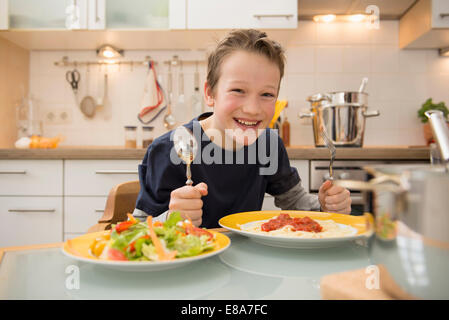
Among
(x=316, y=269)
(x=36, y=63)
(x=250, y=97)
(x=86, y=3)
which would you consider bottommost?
(x=316, y=269)

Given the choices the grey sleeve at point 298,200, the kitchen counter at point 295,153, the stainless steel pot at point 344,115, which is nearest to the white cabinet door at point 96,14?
the kitchen counter at point 295,153

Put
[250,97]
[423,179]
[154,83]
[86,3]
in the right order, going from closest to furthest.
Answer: [423,179] < [250,97] < [86,3] < [154,83]

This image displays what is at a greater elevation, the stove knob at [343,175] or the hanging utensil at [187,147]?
the hanging utensil at [187,147]

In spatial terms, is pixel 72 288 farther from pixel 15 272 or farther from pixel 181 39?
pixel 181 39

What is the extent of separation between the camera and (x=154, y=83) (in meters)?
2.35

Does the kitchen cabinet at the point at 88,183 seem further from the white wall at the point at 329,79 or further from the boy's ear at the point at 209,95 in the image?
the boy's ear at the point at 209,95

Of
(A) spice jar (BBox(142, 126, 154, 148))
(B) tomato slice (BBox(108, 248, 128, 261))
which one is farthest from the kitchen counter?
(B) tomato slice (BBox(108, 248, 128, 261))

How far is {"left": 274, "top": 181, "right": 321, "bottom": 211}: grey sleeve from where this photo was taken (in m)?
1.03

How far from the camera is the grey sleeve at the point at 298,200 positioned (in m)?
1.03

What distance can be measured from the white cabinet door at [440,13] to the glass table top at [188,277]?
1.88m

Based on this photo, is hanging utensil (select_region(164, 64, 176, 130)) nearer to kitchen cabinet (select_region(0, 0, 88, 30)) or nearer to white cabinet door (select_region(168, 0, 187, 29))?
white cabinet door (select_region(168, 0, 187, 29))

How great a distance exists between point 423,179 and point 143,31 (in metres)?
1.99

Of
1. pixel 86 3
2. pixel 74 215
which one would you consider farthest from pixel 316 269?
pixel 86 3

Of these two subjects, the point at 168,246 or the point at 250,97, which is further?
the point at 250,97
